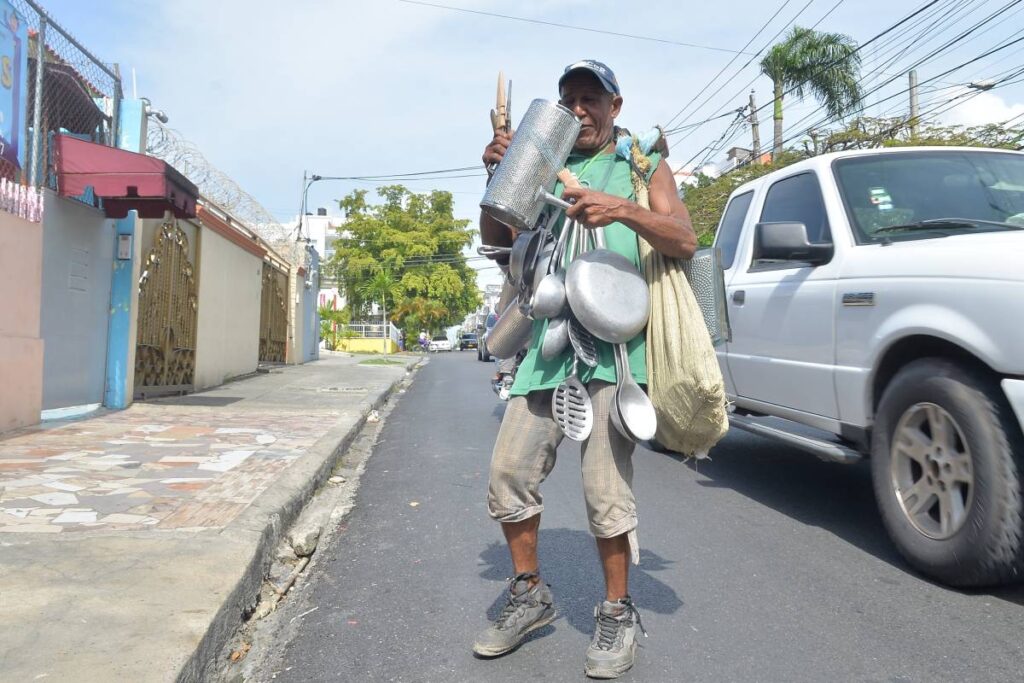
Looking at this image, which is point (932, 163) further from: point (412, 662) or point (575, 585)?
point (412, 662)

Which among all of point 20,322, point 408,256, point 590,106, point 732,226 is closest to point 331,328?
point 408,256

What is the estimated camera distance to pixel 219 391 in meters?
11.6

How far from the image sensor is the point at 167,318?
1013 centimetres

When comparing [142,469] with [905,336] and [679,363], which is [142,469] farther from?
[905,336]

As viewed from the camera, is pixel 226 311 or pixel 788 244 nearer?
pixel 788 244

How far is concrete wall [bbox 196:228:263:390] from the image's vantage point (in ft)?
38.1

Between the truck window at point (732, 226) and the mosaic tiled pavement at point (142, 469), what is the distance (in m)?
3.42

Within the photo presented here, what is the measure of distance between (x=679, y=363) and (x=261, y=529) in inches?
88.9

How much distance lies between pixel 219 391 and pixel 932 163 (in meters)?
9.73

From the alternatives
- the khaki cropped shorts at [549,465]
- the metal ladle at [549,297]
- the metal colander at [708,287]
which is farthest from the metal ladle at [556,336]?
the metal colander at [708,287]

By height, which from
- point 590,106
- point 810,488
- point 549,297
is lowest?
point 810,488

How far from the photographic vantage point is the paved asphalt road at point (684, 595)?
8.64ft

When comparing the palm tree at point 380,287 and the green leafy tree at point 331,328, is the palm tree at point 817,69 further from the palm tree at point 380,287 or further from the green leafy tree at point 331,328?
the palm tree at point 380,287

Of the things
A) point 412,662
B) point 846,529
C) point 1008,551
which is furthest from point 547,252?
point 846,529
